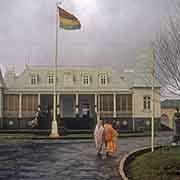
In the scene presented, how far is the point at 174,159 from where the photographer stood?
14305mm

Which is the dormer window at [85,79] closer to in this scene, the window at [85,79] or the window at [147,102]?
the window at [85,79]

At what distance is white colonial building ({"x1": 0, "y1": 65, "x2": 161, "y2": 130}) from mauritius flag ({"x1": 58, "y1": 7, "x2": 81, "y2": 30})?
Result: 60.2 ft

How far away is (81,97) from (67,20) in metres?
22.2

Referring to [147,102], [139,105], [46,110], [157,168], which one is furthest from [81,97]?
[157,168]

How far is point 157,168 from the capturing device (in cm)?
1311

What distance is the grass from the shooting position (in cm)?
1178

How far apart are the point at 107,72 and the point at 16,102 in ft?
40.7

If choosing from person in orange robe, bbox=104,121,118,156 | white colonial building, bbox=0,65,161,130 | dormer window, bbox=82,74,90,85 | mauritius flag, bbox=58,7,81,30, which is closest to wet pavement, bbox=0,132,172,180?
person in orange robe, bbox=104,121,118,156

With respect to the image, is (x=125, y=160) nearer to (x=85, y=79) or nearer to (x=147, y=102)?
(x=147, y=102)

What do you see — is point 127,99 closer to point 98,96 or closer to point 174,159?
point 98,96

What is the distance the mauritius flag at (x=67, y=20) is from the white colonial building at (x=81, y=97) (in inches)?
723

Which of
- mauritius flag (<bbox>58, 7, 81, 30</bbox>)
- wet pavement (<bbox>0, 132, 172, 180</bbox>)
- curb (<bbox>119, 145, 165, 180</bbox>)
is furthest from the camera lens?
mauritius flag (<bbox>58, 7, 81, 30</bbox>)

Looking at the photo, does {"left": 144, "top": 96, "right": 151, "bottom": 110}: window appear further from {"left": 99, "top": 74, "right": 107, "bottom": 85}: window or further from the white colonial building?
{"left": 99, "top": 74, "right": 107, "bottom": 85}: window

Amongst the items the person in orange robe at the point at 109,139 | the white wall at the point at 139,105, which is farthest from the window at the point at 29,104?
the person in orange robe at the point at 109,139
